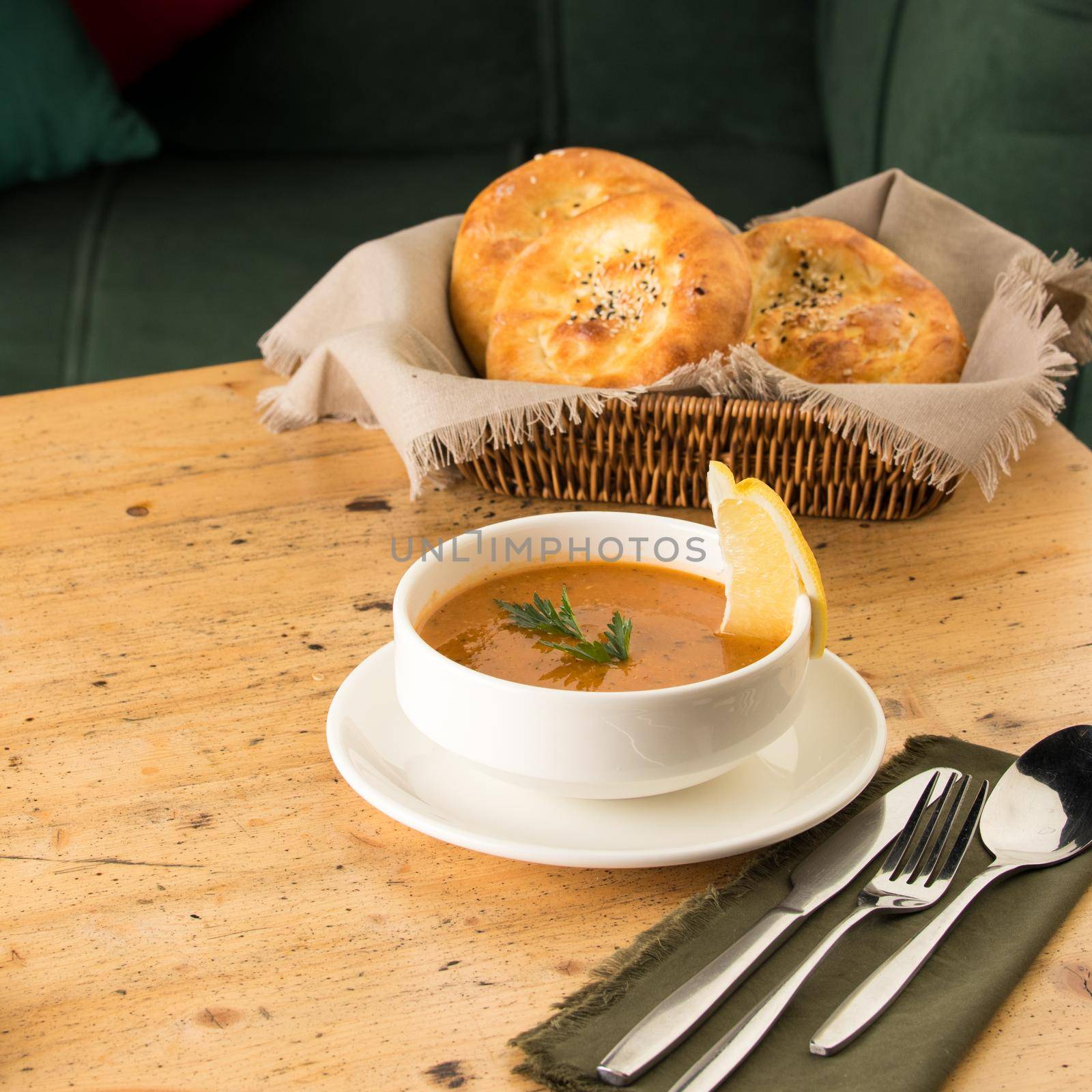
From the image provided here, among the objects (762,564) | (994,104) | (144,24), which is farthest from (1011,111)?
(144,24)

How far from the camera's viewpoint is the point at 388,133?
9.34 ft

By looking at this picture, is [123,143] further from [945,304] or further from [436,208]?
[945,304]

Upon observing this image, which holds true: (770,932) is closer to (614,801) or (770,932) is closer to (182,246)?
(614,801)

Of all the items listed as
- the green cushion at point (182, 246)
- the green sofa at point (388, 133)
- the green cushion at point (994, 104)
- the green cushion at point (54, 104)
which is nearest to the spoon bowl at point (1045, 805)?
the green cushion at point (994, 104)

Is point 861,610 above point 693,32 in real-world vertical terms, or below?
below

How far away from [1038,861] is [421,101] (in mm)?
2562

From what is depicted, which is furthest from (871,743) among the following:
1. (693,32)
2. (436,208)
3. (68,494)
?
(693,32)

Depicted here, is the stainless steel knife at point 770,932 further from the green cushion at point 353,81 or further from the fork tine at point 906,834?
the green cushion at point 353,81

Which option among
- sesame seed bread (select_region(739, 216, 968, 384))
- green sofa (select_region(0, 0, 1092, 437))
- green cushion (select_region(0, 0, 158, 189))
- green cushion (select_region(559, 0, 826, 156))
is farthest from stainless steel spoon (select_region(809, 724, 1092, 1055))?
green cushion (select_region(0, 0, 158, 189))

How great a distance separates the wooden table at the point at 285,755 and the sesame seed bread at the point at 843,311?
15 cm

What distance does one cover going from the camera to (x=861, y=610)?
3.21 feet

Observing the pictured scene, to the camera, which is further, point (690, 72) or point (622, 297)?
point (690, 72)

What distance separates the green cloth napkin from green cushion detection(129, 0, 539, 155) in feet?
8.16

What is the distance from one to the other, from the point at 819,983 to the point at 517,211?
106 cm
